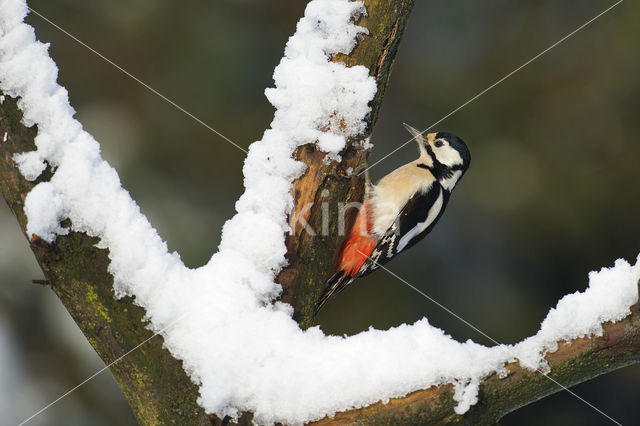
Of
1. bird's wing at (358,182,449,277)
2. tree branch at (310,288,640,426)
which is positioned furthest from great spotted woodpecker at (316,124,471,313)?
tree branch at (310,288,640,426)

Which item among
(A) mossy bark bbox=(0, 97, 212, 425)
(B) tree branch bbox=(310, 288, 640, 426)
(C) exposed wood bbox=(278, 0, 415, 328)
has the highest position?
(C) exposed wood bbox=(278, 0, 415, 328)

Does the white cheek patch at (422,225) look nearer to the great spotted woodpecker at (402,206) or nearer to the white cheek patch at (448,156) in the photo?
the great spotted woodpecker at (402,206)

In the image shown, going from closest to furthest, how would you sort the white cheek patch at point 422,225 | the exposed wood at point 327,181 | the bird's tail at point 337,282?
the exposed wood at point 327,181
the bird's tail at point 337,282
the white cheek patch at point 422,225

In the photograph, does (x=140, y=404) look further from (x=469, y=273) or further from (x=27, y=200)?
(x=469, y=273)

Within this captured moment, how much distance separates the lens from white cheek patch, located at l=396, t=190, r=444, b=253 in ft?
7.88

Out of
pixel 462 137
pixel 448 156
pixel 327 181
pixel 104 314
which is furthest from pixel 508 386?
pixel 462 137

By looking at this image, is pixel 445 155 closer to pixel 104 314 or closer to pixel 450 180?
pixel 450 180

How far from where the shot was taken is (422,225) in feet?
7.98

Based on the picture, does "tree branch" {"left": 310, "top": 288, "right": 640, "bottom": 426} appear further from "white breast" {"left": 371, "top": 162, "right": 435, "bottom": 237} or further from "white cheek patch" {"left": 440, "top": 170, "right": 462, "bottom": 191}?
"white cheek patch" {"left": 440, "top": 170, "right": 462, "bottom": 191}

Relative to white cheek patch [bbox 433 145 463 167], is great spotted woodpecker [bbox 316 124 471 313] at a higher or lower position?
lower

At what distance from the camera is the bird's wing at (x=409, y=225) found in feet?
7.50

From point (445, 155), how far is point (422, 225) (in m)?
0.30

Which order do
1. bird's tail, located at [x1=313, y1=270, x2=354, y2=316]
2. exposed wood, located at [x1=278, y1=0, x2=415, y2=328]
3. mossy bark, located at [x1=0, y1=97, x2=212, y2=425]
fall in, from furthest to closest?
bird's tail, located at [x1=313, y1=270, x2=354, y2=316] < exposed wood, located at [x1=278, y1=0, x2=415, y2=328] < mossy bark, located at [x1=0, y1=97, x2=212, y2=425]

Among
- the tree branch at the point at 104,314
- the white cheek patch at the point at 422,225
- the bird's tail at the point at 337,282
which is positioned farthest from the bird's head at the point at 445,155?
the tree branch at the point at 104,314
